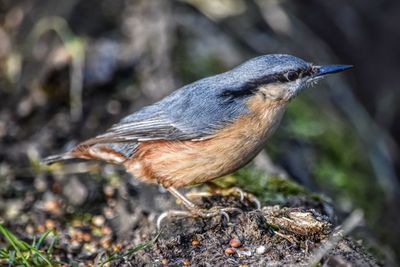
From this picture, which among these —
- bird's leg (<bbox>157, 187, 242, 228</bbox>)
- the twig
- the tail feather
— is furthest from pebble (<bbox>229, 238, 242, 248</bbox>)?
the tail feather

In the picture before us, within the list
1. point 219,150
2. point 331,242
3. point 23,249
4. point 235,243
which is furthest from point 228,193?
point 23,249

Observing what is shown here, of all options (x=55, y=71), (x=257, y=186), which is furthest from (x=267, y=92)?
(x=55, y=71)

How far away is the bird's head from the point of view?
14.6 feet

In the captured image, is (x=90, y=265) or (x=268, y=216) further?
(x=90, y=265)

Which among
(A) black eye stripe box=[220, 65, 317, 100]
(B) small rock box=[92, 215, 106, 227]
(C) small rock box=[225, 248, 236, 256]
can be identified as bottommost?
(B) small rock box=[92, 215, 106, 227]

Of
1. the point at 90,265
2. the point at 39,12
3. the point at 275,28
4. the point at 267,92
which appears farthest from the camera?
the point at 275,28

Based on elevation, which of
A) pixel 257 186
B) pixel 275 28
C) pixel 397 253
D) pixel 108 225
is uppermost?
pixel 275 28

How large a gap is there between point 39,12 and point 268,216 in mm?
4216

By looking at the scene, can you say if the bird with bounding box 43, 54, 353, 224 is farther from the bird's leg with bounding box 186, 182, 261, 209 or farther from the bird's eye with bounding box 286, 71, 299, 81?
the bird's leg with bounding box 186, 182, 261, 209

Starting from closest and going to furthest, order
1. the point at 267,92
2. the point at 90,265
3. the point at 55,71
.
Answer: the point at 90,265 < the point at 267,92 < the point at 55,71

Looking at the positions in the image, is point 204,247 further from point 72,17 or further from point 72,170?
point 72,17

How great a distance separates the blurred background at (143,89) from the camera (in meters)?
5.76

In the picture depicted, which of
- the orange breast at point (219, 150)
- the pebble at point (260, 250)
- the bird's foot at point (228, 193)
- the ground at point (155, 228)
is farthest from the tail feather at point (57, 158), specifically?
the pebble at point (260, 250)

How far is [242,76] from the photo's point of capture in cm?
450
